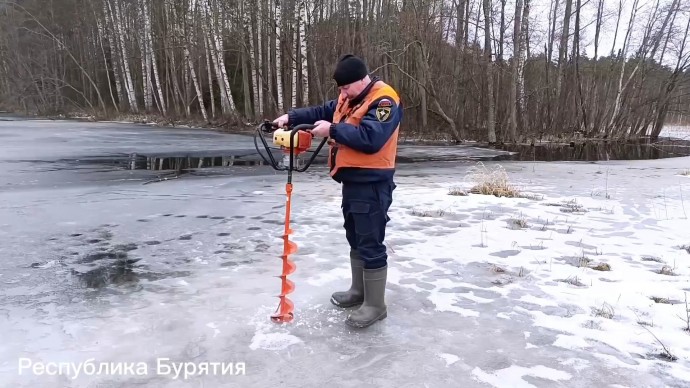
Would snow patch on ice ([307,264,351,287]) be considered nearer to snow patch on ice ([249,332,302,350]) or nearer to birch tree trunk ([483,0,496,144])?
snow patch on ice ([249,332,302,350])

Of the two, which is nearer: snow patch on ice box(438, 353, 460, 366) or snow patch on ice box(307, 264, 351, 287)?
snow patch on ice box(438, 353, 460, 366)

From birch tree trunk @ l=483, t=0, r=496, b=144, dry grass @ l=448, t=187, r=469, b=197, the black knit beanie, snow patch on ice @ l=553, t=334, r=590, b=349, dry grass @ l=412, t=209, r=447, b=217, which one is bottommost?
snow patch on ice @ l=553, t=334, r=590, b=349

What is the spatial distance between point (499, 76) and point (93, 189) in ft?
67.5

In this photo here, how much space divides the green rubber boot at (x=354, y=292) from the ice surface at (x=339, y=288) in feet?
0.27

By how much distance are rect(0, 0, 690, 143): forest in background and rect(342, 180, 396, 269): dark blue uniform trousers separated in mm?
17974

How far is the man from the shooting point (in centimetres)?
313

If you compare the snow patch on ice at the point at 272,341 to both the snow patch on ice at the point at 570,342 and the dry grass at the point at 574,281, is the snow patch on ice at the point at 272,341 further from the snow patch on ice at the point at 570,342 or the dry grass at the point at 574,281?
the dry grass at the point at 574,281

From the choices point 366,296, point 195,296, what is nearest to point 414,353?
point 366,296

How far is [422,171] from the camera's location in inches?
478

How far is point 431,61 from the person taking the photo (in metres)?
25.0

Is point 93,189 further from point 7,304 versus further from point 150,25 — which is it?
point 150,25

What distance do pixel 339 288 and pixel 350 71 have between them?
1814 mm

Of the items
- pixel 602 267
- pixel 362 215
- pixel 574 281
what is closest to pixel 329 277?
pixel 362 215

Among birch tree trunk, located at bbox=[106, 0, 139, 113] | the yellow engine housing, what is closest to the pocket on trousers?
the yellow engine housing
